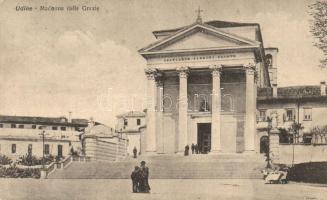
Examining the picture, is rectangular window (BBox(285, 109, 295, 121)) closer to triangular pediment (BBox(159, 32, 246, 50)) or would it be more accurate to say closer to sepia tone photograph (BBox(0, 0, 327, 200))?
sepia tone photograph (BBox(0, 0, 327, 200))

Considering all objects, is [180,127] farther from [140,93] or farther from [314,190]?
[314,190]

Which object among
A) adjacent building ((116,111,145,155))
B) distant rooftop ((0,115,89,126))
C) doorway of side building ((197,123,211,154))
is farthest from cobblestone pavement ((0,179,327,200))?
adjacent building ((116,111,145,155))

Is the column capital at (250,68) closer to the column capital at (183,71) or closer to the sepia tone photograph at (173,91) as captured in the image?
the sepia tone photograph at (173,91)

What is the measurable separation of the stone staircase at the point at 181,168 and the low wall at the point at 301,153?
3617 mm

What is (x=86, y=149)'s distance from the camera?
108ft

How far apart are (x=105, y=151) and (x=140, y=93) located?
8.66 metres

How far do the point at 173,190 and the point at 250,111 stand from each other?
11.0 m

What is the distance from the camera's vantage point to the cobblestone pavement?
17234mm

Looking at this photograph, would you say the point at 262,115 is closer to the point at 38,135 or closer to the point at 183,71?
the point at 183,71

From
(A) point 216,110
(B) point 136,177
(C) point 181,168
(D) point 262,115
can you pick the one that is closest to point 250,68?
(A) point 216,110

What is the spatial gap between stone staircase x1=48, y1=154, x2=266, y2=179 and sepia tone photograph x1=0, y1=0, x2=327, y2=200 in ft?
0.22

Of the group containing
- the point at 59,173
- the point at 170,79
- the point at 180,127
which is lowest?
the point at 59,173

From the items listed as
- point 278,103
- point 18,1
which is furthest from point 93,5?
point 278,103

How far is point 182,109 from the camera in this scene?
29.8 metres
